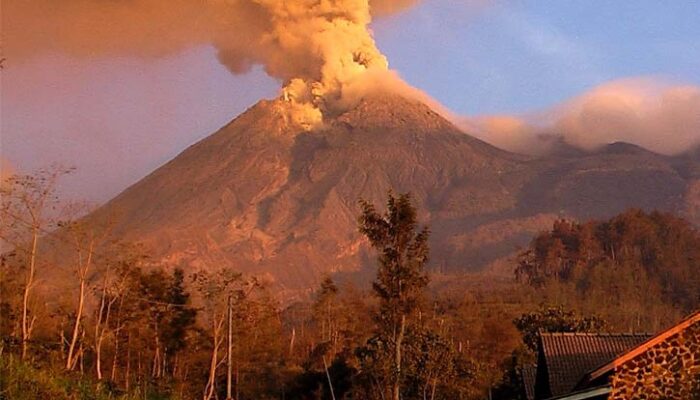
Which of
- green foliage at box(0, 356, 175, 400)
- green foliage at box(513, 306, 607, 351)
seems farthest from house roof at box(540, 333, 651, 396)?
green foliage at box(513, 306, 607, 351)

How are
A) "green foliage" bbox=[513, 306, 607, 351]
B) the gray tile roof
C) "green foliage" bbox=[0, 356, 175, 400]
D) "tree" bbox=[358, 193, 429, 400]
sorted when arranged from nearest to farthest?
"green foliage" bbox=[0, 356, 175, 400] → "tree" bbox=[358, 193, 429, 400] → the gray tile roof → "green foliage" bbox=[513, 306, 607, 351]

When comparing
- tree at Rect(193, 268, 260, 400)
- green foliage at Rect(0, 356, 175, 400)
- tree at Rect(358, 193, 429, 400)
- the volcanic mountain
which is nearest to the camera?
green foliage at Rect(0, 356, 175, 400)

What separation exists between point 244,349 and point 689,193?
5397 inches

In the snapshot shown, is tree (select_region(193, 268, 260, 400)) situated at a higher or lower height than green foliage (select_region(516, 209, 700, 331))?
lower

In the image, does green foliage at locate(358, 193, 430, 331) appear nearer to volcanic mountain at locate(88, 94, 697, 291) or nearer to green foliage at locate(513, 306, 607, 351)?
green foliage at locate(513, 306, 607, 351)

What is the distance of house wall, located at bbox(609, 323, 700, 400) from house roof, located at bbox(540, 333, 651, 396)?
3.39m

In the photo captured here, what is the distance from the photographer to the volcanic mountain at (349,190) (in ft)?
398

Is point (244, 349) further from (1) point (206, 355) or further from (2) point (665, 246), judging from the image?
(2) point (665, 246)

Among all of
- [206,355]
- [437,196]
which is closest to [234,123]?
[437,196]

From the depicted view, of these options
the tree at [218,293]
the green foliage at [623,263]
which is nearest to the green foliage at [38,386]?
the tree at [218,293]

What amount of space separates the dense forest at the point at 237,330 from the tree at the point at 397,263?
0.10 ft

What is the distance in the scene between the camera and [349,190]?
139625 millimetres

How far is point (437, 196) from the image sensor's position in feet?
488

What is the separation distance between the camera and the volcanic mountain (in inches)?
4781
